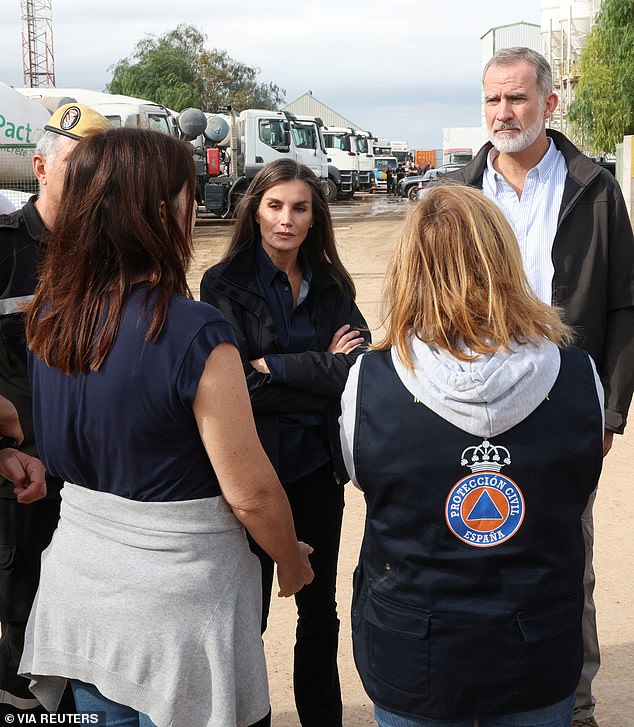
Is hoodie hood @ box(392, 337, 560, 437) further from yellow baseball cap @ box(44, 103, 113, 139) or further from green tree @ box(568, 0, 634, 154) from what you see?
green tree @ box(568, 0, 634, 154)

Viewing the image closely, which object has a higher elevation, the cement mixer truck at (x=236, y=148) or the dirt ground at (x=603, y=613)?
the cement mixer truck at (x=236, y=148)

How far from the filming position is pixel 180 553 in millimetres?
1954

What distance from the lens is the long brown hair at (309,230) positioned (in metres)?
3.33

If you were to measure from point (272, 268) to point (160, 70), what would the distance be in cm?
6303

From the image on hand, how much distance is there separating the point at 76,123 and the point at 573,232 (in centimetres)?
167

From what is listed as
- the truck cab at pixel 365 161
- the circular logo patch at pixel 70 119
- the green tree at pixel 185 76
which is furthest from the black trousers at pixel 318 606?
the green tree at pixel 185 76

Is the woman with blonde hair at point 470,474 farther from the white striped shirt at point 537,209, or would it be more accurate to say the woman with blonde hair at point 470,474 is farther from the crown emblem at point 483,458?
the white striped shirt at point 537,209

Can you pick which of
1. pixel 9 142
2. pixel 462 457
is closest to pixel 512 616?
pixel 462 457

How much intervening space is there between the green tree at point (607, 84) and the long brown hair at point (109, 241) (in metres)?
23.3

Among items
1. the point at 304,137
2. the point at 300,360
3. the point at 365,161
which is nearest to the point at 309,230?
the point at 300,360

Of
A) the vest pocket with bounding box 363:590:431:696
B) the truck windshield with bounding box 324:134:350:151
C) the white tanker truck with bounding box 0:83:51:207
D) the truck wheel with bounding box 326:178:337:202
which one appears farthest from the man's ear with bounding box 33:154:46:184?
the truck windshield with bounding box 324:134:350:151

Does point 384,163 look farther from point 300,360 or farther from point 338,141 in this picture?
point 300,360

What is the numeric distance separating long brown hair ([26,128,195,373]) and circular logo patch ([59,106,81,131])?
975 mm

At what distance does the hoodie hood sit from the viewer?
1.89 m
